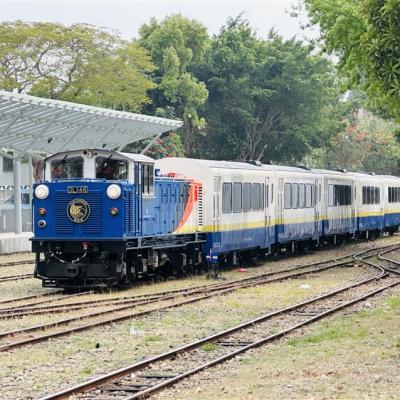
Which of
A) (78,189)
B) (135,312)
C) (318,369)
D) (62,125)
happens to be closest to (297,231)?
(62,125)

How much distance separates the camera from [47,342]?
49.2ft

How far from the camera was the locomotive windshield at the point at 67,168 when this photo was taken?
22391 millimetres

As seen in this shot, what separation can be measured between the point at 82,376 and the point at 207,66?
6069 centimetres

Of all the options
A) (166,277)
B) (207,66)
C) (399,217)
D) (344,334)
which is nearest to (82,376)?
(344,334)

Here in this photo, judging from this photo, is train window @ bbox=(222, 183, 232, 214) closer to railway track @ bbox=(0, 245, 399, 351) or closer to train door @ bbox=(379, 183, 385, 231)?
railway track @ bbox=(0, 245, 399, 351)

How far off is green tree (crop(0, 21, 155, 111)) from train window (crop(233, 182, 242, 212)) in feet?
95.3

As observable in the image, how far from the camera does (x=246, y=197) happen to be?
2973cm

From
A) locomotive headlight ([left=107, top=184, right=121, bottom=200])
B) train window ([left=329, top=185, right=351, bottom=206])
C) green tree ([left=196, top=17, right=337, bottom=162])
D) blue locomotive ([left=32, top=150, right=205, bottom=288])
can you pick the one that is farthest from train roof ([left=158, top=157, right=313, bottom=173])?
green tree ([left=196, top=17, right=337, bottom=162])

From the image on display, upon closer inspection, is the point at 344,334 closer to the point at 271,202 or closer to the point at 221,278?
the point at 221,278

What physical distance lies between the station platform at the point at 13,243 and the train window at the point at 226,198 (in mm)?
12217

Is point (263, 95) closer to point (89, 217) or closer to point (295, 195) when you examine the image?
point (295, 195)

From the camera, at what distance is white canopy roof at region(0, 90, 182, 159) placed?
3156cm

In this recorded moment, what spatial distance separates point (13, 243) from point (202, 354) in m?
25.0

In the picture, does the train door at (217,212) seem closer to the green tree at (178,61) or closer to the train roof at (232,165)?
the train roof at (232,165)
